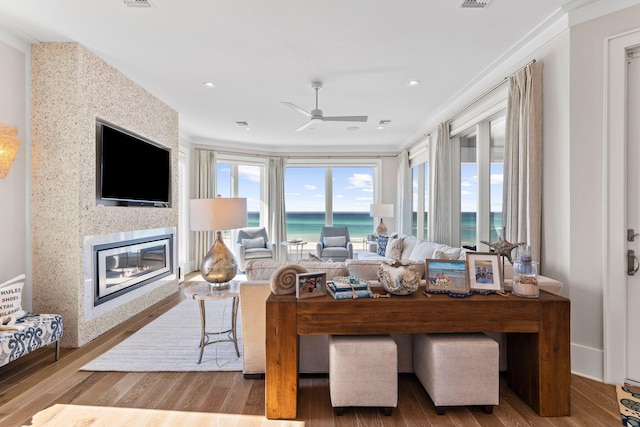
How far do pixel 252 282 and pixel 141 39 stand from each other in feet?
7.80

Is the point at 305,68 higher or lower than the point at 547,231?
higher

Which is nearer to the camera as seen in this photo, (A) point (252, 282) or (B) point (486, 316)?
(B) point (486, 316)

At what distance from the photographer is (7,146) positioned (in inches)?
102

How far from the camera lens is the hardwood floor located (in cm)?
193

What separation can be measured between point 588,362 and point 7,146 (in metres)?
4.85

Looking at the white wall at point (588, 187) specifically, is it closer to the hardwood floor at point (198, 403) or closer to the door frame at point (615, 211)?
the door frame at point (615, 211)

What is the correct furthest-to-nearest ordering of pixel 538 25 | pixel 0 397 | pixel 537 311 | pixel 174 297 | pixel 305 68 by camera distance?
pixel 174 297, pixel 305 68, pixel 538 25, pixel 0 397, pixel 537 311

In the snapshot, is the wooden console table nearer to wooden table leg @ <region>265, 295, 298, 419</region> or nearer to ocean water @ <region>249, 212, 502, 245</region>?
wooden table leg @ <region>265, 295, 298, 419</region>

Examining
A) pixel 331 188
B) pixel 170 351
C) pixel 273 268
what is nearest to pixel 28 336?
pixel 170 351

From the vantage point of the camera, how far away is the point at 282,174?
7520 millimetres

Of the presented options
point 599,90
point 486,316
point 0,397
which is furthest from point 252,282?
point 599,90

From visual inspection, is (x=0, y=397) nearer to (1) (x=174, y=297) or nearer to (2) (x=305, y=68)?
(1) (x=174, y=297)

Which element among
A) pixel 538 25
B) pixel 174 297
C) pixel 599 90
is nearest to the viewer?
pixel 599 90

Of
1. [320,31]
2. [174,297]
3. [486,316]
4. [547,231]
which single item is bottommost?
[174,297]
